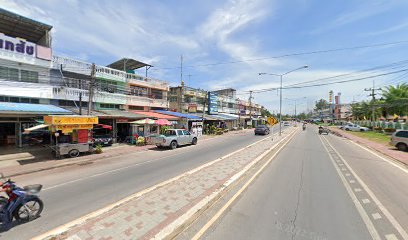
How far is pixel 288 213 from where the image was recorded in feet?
17.9

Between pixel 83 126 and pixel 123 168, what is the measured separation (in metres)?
6.45

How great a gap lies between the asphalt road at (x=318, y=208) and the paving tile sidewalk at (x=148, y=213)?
1097 millimetres

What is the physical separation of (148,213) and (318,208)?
4688mm

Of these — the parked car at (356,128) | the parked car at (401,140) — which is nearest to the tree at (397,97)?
the parked car at (356,128)

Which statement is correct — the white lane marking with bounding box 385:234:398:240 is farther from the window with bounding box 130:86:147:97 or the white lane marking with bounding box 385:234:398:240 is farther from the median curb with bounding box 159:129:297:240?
the window with bounding box 130:86:147:97

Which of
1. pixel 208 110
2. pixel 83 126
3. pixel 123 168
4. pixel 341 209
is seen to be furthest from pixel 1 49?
pixel 208 110

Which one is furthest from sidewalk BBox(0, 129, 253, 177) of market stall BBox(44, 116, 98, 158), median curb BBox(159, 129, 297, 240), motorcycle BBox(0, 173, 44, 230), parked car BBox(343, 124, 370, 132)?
parked car BBox(343, 124, 370, 132)

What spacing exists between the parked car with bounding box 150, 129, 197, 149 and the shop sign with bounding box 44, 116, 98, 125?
5299mm

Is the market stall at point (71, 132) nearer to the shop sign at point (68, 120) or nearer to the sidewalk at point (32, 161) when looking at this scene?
the shop sign at point (68, 120)

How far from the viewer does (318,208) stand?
5754 millimetres

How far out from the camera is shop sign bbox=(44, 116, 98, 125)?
13626mm

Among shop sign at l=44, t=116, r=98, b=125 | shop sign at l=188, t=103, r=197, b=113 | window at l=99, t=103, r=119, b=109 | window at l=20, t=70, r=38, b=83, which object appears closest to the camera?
shop sign at l=44, t=116, r=98, b=125

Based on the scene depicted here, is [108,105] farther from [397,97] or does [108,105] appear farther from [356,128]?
[397,97]

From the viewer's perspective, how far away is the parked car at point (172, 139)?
59.3 ft
